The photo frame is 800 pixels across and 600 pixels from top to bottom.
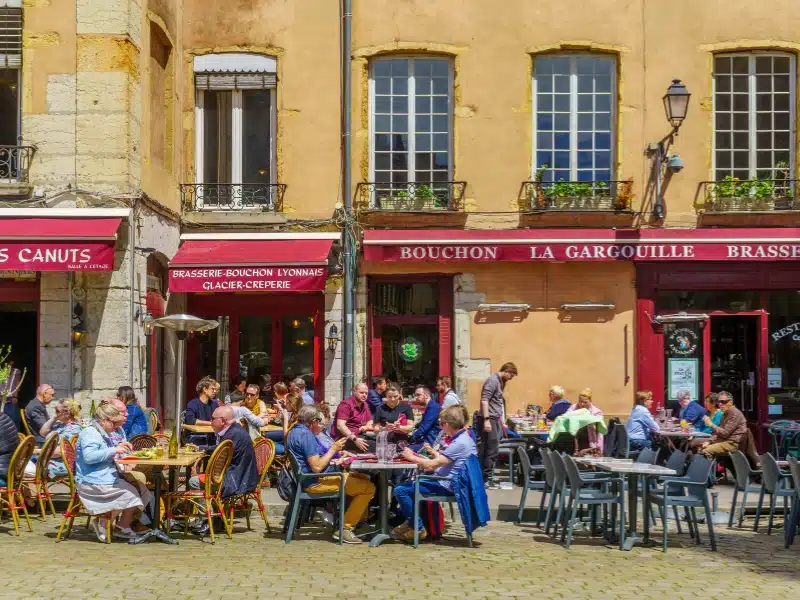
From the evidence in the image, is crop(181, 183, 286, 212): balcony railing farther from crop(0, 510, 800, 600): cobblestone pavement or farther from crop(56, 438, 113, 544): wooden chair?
crop(0, 510, 800, 600): cobblestone pavement

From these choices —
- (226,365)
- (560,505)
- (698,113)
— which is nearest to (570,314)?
(698,113)

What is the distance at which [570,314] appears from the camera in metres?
17.7

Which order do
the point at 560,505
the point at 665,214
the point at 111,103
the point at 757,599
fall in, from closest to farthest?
the point at 757,599 → the point at 560,505 → the point at 111,103 → the point at 665,214

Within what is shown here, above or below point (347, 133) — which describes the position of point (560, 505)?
below

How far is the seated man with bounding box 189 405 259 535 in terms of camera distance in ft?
37.2

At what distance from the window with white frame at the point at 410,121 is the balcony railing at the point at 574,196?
1210mm

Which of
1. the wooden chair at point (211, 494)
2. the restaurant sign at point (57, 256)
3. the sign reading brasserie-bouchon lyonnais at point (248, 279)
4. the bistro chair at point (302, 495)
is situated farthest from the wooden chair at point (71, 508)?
the sign reading brasserie-bouchon lyonnais at point (248, 279)

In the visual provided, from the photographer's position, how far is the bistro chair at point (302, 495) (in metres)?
11.1

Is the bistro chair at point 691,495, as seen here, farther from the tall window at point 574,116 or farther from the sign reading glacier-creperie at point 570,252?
the tall window at point 574,116

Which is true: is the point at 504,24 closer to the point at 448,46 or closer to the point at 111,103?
the point at 448,46

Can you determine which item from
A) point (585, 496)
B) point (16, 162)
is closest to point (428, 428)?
point (585, 496)

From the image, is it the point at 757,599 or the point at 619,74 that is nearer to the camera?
the point at 757,599

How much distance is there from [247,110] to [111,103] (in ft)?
9.85

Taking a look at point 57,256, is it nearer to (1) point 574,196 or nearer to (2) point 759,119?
(1) point 574,196
